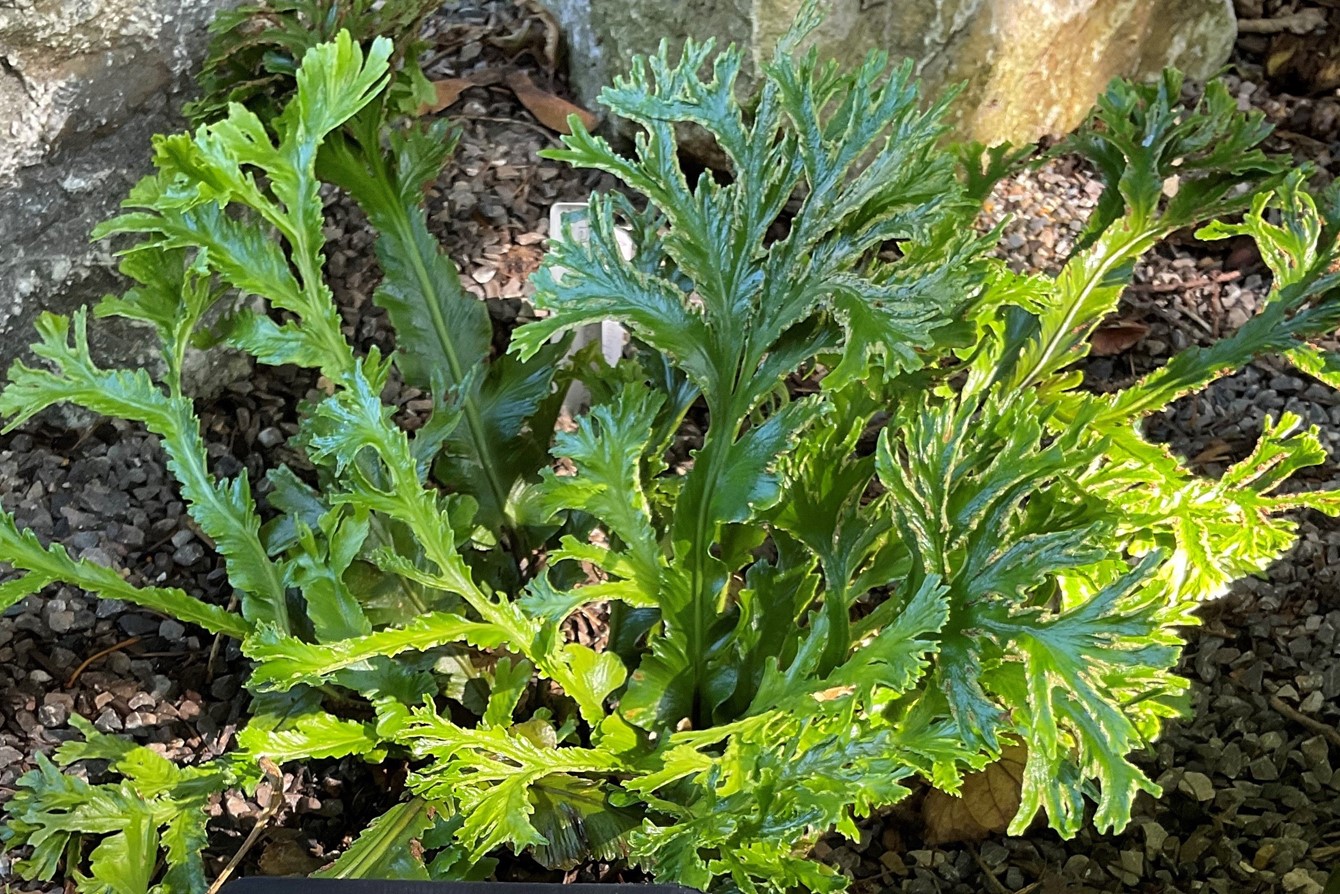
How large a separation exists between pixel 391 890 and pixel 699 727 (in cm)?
54

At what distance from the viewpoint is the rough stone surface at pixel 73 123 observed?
51.0 inches

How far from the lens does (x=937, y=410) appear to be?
94 centimetres

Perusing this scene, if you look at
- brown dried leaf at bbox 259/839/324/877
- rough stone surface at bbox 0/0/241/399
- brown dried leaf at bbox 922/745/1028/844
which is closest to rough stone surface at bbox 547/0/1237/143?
rough stone surface at bbox 0/0/241/399

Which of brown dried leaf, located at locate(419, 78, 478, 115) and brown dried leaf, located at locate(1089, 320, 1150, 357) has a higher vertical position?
brown dried leaf, located at locate(419, 78, 478, 115)

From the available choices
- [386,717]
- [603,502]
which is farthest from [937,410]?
[386,717]

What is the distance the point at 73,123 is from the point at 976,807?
52.6 inches

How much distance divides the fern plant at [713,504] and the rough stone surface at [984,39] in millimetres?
413

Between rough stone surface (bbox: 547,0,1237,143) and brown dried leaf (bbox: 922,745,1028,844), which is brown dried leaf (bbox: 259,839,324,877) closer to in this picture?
brown dried leaf (bbox: 922,745,1028,844)

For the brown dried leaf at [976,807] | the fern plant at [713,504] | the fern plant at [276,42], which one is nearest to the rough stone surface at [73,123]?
the fern plant at [276,42]

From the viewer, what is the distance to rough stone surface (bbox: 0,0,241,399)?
1295mm

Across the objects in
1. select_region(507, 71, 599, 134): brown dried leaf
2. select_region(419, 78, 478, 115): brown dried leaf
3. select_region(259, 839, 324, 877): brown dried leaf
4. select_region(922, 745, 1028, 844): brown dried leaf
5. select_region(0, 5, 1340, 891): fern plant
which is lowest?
select_region(922, 745, 1028, 844): brown dried leaf

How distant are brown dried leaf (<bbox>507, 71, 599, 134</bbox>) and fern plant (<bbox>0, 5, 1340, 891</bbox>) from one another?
0.63 m

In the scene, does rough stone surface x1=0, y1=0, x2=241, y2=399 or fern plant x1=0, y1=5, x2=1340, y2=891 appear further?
rough stone surface x1=0, y1=0, x2=241, y2=399

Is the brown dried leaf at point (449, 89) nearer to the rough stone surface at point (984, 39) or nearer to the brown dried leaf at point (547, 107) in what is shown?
the brown dried leaf at point (547, 107)
